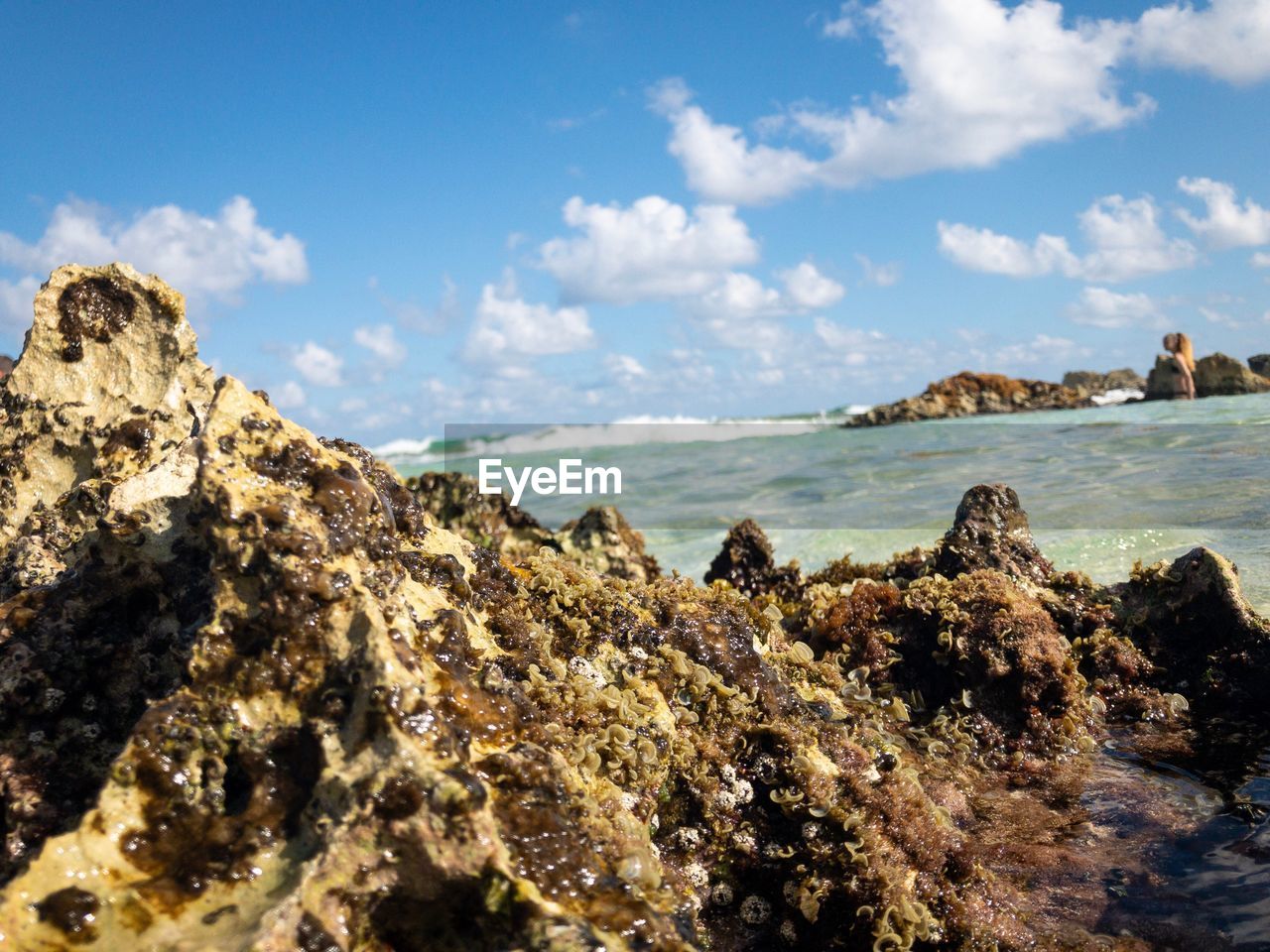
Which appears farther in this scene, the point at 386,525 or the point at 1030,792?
the point at 1030,792

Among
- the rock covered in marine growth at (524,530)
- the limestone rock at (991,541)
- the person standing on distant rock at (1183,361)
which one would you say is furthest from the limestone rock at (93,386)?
the person standing on distant rock at (1183,361)

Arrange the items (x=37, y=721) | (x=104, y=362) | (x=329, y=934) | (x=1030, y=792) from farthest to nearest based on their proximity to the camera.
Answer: (x=104, y=362)
(x=1030, y=792)
(x=37, y=721)
(x=329, y=934)

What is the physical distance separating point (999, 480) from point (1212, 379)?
26986 mm

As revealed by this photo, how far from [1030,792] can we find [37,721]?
398 centimetres

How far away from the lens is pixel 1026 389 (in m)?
48.0

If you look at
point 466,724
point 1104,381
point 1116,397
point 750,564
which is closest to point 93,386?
point 466,724

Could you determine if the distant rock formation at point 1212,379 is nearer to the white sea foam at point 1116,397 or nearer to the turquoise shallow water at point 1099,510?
the white sea foam at point 1116,397

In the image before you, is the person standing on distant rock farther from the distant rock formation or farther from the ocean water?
the ocean water

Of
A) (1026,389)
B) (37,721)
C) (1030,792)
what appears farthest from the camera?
(1026,389)

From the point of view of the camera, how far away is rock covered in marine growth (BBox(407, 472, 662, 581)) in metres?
8.52

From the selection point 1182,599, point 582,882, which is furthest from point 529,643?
point 1182,599

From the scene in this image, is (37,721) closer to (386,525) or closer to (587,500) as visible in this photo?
(386,525)

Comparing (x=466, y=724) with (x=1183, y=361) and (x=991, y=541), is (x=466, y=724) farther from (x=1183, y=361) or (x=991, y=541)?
(x=1183, y=361)

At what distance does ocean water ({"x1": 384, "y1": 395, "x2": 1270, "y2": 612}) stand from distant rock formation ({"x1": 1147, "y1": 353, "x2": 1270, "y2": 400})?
5677mm
